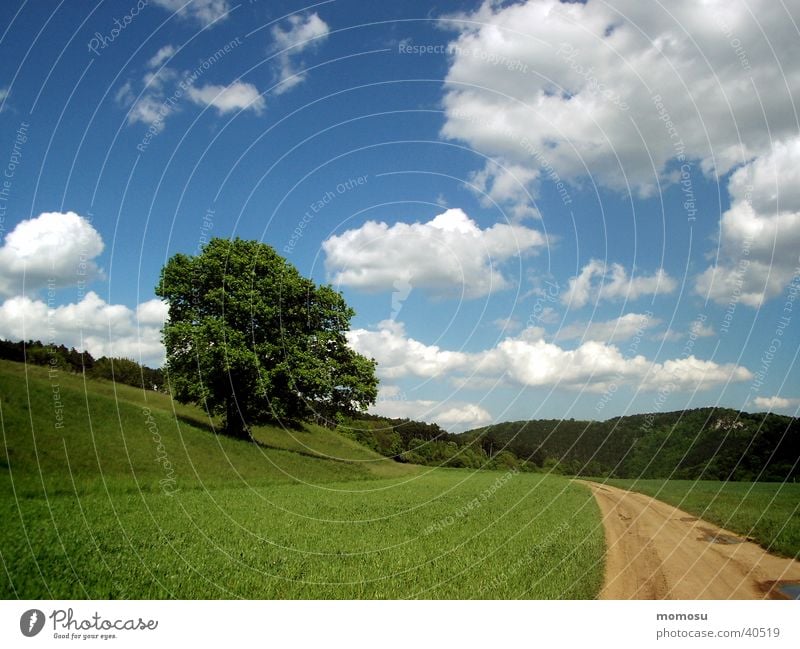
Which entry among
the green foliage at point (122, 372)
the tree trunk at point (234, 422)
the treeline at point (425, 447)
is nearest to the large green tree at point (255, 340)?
the tree trunk at point (234, 422)

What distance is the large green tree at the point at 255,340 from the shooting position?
125 ft

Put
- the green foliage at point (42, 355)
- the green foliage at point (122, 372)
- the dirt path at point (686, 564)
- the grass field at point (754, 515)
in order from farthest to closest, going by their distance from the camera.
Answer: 1. the green foliage at point (122, 372)
2. the green foliage at point (42, 355)
3. the grass field at point (754, 515)
4. the dirt path at point (686, 564)

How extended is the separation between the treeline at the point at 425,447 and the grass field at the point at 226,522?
26.0 metres

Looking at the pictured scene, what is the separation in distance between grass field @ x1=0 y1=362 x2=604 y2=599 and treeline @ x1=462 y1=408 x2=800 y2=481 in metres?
14.9

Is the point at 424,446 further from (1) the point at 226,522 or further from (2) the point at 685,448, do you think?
(1) the point at 226,522

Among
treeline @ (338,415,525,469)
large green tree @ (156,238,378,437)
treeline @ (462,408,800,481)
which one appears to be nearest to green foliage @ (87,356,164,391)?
large green tree @ (156,238,378,437)

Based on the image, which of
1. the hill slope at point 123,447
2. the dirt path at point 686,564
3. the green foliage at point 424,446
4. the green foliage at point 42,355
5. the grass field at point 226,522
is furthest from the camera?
the green foliage at point 424,446

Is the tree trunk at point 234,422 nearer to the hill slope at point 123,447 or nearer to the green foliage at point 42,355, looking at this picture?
the hill slope at point 123,447

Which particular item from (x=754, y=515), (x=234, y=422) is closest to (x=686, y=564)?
(x=754, y=515)

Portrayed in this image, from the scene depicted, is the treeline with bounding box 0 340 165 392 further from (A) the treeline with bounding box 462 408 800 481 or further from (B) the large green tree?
(A) the treeline with bounding box 462 408 800 481

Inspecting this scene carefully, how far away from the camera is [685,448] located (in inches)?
2282

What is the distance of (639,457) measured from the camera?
67.6 m
